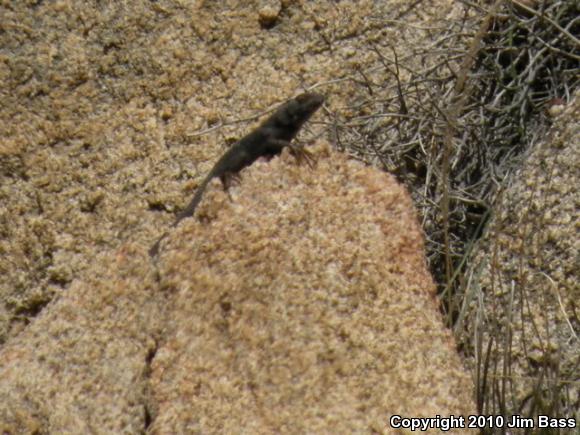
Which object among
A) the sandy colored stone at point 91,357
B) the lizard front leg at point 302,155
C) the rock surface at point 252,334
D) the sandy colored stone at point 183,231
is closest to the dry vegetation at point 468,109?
the sandy colored stone at point 183,231

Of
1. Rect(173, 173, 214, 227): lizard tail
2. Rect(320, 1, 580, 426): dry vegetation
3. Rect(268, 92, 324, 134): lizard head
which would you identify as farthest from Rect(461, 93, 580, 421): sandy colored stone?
Rect(173, 173, 214, 227): lizard tail

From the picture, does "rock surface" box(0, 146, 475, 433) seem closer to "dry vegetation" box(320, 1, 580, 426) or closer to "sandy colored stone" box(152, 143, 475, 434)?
"sandy colored stone" box(152, 143, 475, 434)

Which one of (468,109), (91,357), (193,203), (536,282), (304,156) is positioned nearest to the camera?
(91,357)

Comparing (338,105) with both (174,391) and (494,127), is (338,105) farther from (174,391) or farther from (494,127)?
(174,391)

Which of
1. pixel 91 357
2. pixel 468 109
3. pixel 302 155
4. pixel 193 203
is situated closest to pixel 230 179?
pixel 302 155

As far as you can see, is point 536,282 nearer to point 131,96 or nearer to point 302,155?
point 302,155

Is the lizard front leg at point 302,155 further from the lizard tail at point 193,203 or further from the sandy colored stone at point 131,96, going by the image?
the sandy colored stone at point 131,96
